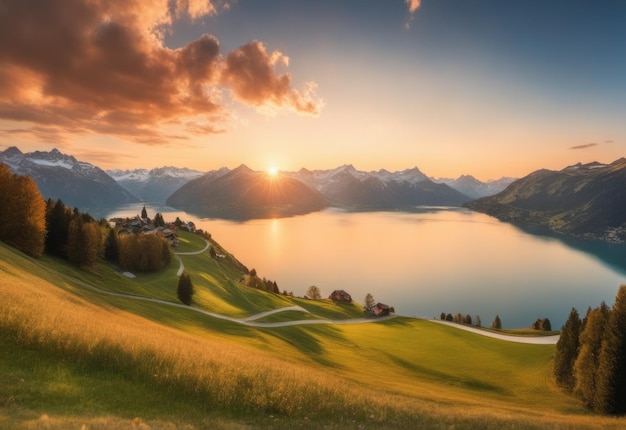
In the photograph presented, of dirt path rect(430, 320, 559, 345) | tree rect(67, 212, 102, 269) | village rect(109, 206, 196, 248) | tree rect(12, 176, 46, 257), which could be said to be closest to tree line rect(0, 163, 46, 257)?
tree rect(12, 176, 46, 257)

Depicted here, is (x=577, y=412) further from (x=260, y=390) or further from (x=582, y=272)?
(x=582, y=272)

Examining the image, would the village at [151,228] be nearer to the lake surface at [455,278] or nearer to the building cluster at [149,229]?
the building cluster at [149,229]

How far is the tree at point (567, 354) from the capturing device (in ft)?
131

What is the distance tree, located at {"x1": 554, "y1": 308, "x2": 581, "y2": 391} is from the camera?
4000cm

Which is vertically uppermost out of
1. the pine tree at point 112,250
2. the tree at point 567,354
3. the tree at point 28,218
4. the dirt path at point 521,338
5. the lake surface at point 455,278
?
the tree at point 28,218

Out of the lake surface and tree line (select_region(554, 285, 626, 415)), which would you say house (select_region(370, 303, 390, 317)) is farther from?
tree line (select_region(554, 285, 626, 415))

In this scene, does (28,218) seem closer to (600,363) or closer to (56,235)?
(56,235)

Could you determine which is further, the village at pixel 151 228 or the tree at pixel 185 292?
the village at pixel 151 228

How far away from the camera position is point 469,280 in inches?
5556

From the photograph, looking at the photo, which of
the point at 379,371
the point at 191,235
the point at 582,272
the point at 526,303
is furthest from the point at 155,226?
the point at 582,272

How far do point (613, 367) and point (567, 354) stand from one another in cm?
1008

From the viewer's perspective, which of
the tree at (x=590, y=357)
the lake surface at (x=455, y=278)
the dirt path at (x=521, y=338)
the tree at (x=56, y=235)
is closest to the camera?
the tree at (x=590, y=357)

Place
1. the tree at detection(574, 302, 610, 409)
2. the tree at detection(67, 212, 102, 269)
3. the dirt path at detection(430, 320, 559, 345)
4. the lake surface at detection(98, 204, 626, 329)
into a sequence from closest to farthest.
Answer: the tree at detection(574, 302, 610, 409), the tree at detection(67, 212, 102, 269), the dirt path at detection(430, 320, 559, 345), the lake surface at detection(98, 204, 626, 329)

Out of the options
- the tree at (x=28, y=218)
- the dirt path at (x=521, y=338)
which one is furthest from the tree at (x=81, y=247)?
the dirt path at (x=521, y=338)
